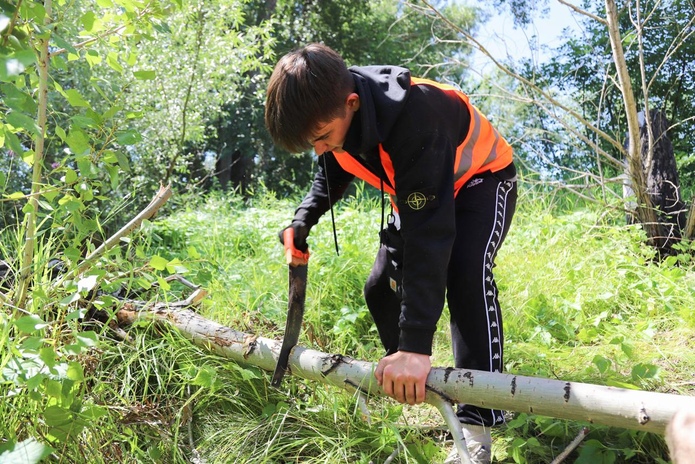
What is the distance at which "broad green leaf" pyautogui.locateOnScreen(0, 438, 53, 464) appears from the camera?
5.56 ft

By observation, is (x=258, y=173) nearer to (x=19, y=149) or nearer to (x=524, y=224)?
(x=524, y=224)

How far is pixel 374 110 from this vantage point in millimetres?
1934

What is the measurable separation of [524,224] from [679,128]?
3.61 meters

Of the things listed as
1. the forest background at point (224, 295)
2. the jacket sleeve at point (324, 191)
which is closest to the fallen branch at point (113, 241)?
the forest background at point (224, 295)

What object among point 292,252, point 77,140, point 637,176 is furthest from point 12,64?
point 637,176

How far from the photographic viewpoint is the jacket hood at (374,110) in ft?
6.31

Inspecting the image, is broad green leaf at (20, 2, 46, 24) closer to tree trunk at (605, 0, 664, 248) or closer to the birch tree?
the birch tree

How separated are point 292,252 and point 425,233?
686mm

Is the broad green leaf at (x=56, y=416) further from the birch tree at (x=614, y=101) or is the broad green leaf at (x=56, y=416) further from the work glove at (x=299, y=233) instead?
the birch tree at (x=614, y=101)

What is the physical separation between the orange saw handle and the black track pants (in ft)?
1.95

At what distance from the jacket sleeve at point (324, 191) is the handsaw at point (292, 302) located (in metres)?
0.09

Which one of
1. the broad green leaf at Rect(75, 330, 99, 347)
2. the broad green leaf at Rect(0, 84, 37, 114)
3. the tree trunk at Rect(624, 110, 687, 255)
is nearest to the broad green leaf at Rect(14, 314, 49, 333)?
the broad green leaf at Rect(75, 330, 99, 347)

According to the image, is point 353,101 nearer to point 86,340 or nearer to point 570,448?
point 86,340

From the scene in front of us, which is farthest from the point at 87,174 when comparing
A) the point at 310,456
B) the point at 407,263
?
the point at 310,456
